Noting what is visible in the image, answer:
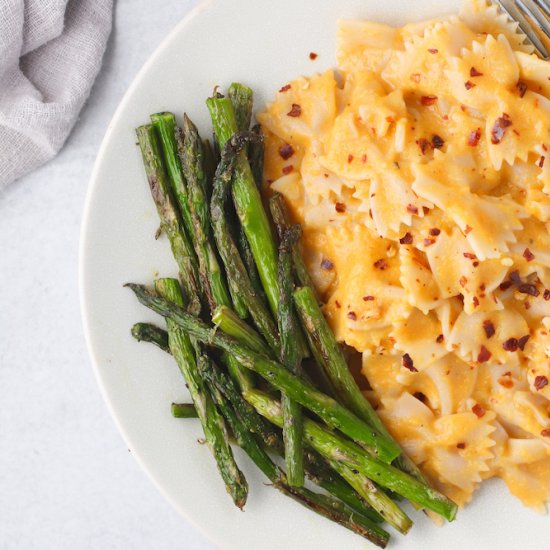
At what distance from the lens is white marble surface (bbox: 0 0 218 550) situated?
4742 mm

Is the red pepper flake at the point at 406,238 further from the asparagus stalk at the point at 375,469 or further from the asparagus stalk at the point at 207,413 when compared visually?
the asparagus stalk at the point at 207,413

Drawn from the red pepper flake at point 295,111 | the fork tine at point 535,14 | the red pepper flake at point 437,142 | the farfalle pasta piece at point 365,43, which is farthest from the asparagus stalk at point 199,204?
the fork tine at point 535,14

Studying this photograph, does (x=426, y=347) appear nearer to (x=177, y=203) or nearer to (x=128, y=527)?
(x=177, y=203)

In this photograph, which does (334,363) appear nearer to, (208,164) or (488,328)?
(488,328)

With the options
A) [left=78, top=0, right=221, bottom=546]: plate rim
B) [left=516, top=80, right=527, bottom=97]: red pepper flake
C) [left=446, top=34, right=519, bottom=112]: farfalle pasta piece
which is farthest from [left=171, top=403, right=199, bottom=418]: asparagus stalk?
[left=516, top=80, right=527, bottom=97]: red pepper flake

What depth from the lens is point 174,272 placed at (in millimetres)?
4016

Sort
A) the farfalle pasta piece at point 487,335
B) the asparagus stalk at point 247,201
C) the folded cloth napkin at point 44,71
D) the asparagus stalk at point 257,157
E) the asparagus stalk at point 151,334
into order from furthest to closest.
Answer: the folded cloth napkin at point 44,71 < the asparagus stalk at point 151,334 < the asparagus stalk at point 257,157 < the asparagus stalk at point 247,201 < the farfalle pasta piece at point 487,335

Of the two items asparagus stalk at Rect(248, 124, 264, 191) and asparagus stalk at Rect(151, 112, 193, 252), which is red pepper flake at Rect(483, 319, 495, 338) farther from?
asparagus stalk at Rect(151, 112, 193, 252)

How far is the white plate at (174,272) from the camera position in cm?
382

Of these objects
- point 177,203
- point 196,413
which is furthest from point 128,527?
point 177,203

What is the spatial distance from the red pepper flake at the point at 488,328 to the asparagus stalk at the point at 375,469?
2.58ft

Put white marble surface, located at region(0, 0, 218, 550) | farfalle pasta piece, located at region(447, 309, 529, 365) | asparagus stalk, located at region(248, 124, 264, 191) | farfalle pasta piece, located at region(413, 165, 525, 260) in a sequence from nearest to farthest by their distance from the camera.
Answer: farfalle pasta piece, located at region(413, 165, 525, 260), farfalle pasta piece, located at region(447, 309, 529, 365), asparagus stalk, located at region(248, 124, 264, 191), white marble surface, located at region(0, 0, 218, 550)

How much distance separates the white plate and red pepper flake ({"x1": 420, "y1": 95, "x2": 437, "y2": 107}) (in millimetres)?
412

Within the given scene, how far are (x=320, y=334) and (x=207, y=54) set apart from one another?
4.88 ft
